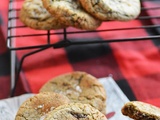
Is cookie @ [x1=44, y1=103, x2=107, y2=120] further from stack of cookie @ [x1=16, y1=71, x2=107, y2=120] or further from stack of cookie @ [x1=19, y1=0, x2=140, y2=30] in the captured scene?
stack of cookie @ [x1=19, y1=0, x2=140, y2=30]

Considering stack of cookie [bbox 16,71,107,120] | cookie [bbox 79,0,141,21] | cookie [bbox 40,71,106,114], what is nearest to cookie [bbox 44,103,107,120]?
stack of cookie [bbox 16,71,107,120]

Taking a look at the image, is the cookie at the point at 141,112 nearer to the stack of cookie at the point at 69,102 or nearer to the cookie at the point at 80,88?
the stack of cookie at the point at 69,102

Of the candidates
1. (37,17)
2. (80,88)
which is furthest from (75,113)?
(37,17)

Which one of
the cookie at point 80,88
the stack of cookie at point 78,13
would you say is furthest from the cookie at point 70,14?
the cookie at point 80,88

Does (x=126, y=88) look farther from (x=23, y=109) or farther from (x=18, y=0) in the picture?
(x=18, y=0)

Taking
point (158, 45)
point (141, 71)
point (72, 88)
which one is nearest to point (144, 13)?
point (158, 45)
